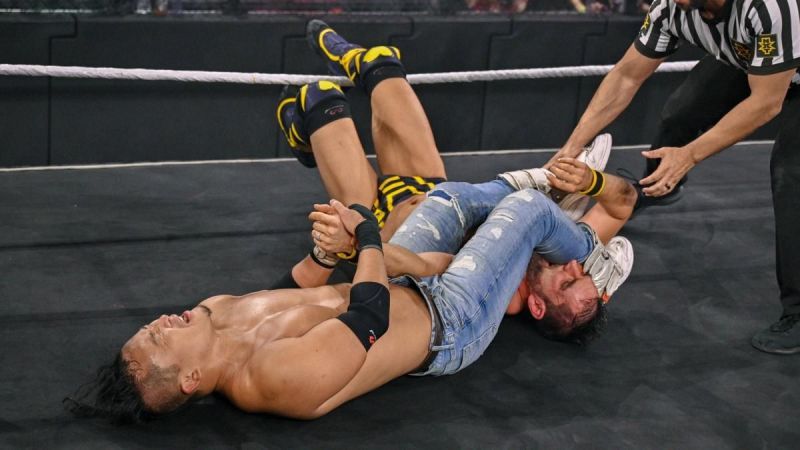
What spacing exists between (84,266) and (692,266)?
1932 millimetres

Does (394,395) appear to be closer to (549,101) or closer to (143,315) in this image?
(143,315)

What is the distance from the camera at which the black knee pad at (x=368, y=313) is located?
210cm

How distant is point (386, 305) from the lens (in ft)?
7.11

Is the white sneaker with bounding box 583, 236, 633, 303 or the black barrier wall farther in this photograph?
the black barrier wall

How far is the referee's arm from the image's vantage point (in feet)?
9.98

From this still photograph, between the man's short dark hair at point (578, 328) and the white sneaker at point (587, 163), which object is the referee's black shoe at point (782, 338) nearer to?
the man's short dark hair at point (578, 328)

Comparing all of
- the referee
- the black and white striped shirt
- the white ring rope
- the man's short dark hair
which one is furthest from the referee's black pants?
the white ring rope

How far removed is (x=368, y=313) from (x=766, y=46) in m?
1.27

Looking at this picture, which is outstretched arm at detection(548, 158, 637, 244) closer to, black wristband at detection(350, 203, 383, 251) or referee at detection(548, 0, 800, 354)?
referee at detection(548, 0, 800, 354)

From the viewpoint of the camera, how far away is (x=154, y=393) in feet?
6.80

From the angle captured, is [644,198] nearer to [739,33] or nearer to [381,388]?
[739,33]

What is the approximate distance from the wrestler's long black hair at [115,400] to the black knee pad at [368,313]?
46 cm

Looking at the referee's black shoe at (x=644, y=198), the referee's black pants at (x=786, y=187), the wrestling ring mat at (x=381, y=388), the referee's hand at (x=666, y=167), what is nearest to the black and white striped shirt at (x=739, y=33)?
the referee's black pants at (x=786, y=187)

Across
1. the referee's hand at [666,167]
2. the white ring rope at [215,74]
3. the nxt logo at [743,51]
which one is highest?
the nxt logo at [743,51]
